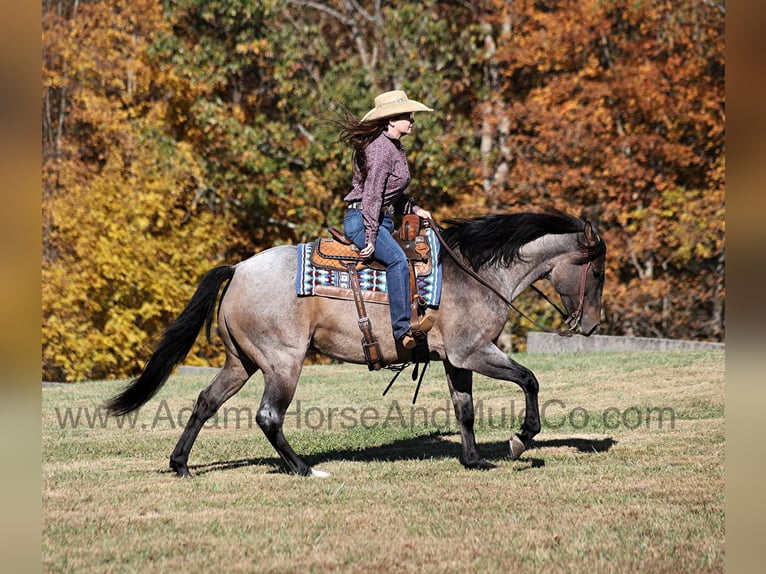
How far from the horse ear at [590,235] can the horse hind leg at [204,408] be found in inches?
120

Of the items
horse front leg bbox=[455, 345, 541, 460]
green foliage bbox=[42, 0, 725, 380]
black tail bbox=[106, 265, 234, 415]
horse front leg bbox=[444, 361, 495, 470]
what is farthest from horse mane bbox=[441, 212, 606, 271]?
green foliage bbox=[42, 0, 725, 380]

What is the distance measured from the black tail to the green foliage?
15201mm

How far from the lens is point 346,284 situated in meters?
7.95

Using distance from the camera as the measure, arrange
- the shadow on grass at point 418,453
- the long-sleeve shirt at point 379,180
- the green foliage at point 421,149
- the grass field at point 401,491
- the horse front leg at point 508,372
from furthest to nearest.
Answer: the green foliage at point 421,149
the shadow on grass at point 418,453
the horse front leg at point 508,372
the long-sleeve shirt at point 379,180
the grass field at point 401,491

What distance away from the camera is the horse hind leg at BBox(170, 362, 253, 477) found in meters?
8.02

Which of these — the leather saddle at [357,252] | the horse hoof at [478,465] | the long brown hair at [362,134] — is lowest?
the horse hoof at [478,465]

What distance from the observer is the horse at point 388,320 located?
7.91 metres

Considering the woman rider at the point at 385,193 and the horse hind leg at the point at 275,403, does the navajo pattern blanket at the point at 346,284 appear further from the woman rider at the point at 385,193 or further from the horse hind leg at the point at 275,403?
the horse hind leg at the point at 275,403

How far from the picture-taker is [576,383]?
46.8 ft

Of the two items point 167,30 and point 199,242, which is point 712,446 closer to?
point 199,242

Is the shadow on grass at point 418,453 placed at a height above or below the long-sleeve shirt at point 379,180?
below

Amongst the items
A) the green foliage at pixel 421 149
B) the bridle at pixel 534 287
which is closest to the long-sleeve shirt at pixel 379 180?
the bridle at pixel 534 287

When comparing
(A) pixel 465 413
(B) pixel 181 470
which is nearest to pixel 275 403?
(B) pixel 181 470
